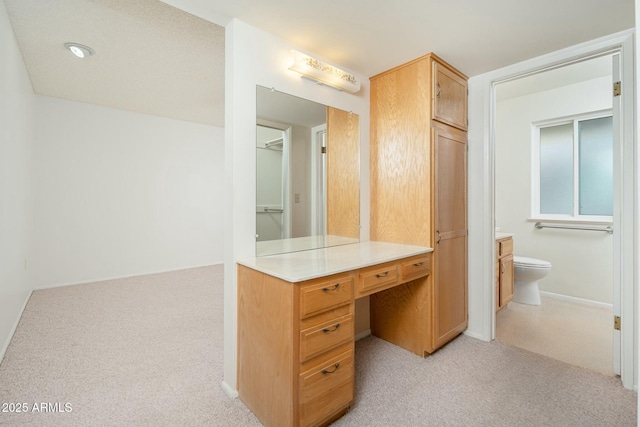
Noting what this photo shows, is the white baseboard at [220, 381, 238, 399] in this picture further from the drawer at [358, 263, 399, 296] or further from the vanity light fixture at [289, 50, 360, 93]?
the vanity light fixture at [289, 50, 360, 93]

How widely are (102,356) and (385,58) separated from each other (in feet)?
9.85

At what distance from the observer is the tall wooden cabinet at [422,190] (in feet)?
7.23

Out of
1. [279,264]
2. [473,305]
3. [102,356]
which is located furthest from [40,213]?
[473,305]

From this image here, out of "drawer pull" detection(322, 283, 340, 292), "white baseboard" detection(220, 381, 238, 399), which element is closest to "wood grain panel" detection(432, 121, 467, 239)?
"drawer pull" detection(322, 283, 340, 292)

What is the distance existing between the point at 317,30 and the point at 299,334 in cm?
179

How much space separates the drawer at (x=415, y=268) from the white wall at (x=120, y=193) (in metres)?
3.92

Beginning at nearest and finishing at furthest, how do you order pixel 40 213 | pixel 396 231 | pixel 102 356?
pixel 102 356 → pixel 396 231 → pixel 40 213

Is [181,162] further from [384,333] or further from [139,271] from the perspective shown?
[384,333]

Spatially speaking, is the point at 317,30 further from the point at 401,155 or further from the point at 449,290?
the point at 449,290

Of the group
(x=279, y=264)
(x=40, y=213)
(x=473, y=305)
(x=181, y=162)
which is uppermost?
(x=181, y=162)

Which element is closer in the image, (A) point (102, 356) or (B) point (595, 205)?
(A) point (102, 356)

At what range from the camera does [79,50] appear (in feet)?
8.12

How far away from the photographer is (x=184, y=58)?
2648mm

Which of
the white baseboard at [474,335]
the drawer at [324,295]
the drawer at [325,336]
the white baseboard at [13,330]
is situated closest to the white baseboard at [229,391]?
the drawer at [325,336]
